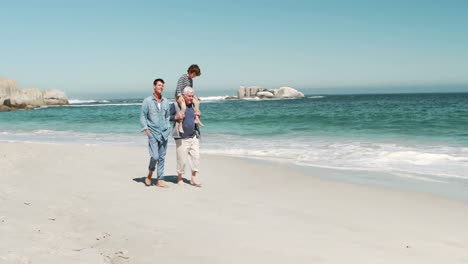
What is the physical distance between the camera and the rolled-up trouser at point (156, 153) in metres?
7.36

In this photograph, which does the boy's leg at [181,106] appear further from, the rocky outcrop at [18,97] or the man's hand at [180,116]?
the rocky outcrop at [18,97]

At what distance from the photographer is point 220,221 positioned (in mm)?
5258

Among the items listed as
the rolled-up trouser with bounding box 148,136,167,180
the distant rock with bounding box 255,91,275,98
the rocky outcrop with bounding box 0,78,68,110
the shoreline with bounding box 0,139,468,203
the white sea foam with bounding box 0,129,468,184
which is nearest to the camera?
the shoreline with bounding box 0,139,468,203

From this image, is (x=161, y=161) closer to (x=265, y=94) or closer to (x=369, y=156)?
(x=369, y=156)

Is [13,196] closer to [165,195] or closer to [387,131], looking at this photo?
[165,195]

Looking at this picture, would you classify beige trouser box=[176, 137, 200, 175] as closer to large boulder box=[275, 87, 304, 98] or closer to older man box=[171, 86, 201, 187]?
older man box=[171, 86, 201, 187]

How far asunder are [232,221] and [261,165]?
5.09 meters

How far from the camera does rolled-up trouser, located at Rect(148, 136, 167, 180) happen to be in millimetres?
7363

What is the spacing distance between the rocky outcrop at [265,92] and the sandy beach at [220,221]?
11740 cm

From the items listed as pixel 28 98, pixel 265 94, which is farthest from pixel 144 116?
pixel 265 94

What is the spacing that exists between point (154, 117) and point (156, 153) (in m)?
0.61

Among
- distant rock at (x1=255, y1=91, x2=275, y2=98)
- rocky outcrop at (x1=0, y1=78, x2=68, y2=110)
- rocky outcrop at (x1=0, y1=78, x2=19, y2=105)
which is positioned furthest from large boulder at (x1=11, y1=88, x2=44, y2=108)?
distant rock at (x1=255, y1=91, x2=275, y2=98)

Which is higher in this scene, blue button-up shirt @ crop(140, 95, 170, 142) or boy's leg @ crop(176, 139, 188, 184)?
blue button-up shirt @ crop(140, 95, 170, 142)

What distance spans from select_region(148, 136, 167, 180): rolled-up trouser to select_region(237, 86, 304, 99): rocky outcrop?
11722 centimetres
